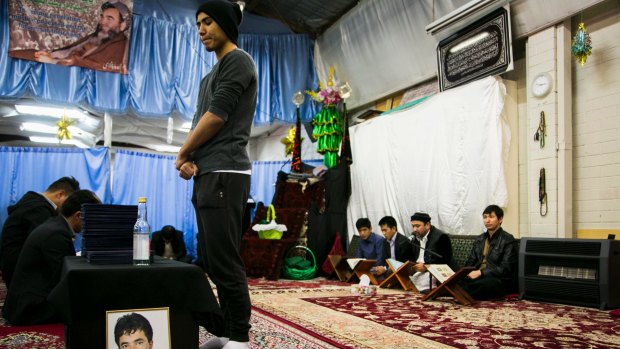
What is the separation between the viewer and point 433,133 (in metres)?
6.31

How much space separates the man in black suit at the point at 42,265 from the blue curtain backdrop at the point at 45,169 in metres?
4.84

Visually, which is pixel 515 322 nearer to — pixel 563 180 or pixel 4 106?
pixel 563 180

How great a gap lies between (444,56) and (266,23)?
13.2 ft

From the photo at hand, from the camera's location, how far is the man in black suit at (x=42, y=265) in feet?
9.24

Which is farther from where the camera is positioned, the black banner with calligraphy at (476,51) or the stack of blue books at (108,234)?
the black banner with calligraphy at (476,51)

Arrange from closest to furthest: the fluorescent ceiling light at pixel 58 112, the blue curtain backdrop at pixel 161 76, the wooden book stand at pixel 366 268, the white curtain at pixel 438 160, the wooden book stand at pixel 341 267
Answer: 1. the white curtain at pixel 438 160
2. the wooden book stand at pixel 366 268
3. the wooden book stand at pixel 341 267
4. the blue curtain backdrop at pixel 161 76
5. the fluorescent ceiling light at pixel 58 112

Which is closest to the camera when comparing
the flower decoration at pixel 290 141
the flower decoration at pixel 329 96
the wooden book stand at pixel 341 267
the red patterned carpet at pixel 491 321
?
the red patterned carpet at pixel 491 321

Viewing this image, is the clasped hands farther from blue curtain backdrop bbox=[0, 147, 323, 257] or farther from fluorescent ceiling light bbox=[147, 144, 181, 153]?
fluorescent ceiling light bbox=[147, 144, 181, 153]

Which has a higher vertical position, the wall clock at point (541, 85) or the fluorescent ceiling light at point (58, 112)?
the fluorescent ceiling light at point (58, 112)

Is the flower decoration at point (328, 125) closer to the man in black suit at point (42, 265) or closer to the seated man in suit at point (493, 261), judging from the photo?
the seated man in suit at point (493, 261)

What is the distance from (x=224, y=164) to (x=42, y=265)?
161 cm

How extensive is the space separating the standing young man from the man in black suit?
116 cm

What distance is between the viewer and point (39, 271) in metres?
2.92

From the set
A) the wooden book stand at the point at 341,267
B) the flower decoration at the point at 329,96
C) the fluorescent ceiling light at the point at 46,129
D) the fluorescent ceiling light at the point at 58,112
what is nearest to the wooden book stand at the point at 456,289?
the wooden book stand at the point at 341,267
